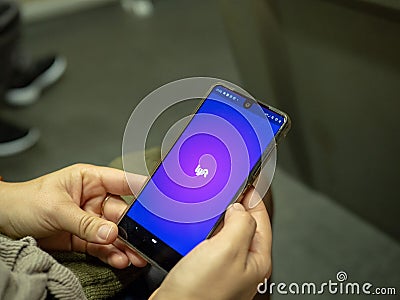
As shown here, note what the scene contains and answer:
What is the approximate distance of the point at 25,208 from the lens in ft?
2.09

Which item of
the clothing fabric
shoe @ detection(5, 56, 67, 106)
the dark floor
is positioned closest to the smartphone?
the clothing fabric

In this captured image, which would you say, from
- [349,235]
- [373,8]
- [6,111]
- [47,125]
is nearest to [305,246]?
[349,235]

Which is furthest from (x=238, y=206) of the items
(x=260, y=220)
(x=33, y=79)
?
(x=33, y=79)

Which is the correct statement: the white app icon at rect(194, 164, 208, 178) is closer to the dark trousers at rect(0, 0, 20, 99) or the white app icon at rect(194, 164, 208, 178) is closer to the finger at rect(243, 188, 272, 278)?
the finger at rect(243, 188, 272, 278)

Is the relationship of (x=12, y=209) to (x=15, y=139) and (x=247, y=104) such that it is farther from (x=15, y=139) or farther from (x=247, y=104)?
(x=15, y=139)

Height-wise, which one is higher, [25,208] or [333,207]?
[25,208]

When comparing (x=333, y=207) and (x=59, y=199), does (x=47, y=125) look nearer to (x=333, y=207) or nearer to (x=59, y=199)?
(x=333, y=207)

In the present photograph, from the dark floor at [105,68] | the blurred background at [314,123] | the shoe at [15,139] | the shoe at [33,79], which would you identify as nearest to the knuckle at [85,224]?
the blurred background at [314,123]

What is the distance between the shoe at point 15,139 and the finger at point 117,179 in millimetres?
1056

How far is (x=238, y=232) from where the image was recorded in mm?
525

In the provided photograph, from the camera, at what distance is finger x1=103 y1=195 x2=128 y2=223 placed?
676 millimetres

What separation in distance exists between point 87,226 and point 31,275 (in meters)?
0.10

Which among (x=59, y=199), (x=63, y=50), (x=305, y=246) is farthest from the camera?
(x=63, y=50)

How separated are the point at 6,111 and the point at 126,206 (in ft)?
4.23
